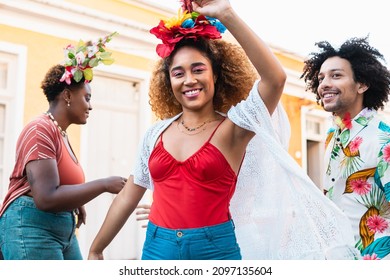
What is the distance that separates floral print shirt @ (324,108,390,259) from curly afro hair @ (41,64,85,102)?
1341mm

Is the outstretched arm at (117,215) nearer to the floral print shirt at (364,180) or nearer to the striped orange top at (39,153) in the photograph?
the striped orange top at (39,153)

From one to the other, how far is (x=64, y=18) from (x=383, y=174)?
144 inches

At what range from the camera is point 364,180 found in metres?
2.24

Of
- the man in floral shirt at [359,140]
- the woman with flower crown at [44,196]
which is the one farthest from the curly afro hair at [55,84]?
the man in floral shirt at [359,140]

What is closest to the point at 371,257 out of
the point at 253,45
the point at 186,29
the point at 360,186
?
the point at 360,186

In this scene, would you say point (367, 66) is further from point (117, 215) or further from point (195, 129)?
point (117, 215)

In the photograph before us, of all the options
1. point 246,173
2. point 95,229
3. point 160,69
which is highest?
point 160,69

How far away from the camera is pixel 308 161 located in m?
8.40

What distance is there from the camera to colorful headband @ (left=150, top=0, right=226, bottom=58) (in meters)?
1.89

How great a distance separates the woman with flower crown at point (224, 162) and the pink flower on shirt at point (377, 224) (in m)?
0.47

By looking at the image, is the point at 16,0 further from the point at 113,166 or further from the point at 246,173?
the point at 246,173

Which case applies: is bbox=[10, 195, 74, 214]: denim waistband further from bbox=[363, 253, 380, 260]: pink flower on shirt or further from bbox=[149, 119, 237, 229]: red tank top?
bbox=[363, 253, 380, 260]: pink flower on shirt

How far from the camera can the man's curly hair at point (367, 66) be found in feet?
8.57
